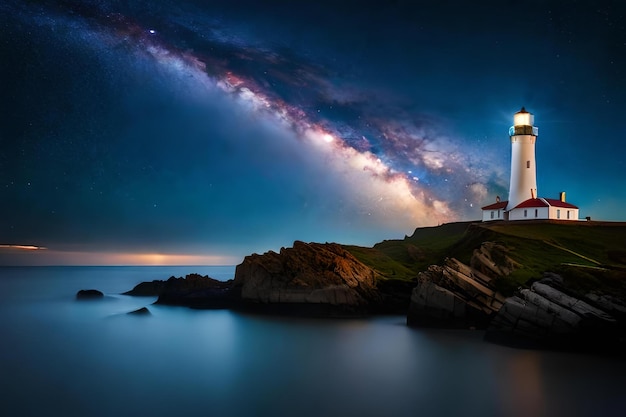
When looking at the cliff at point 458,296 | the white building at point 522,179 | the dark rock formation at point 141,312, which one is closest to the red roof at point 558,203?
the white building at point 522,179

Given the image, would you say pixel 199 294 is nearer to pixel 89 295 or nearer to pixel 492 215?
pixel 89 295

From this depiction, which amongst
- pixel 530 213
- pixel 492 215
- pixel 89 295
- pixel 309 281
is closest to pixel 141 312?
pixel 309 281

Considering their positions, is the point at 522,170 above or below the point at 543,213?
above

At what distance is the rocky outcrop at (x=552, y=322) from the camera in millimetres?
32406

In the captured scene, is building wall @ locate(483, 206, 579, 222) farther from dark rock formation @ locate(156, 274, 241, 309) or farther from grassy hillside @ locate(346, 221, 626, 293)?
dark rock formation @ locate(156, 274, 241, 309)

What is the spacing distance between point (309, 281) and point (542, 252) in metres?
23.4

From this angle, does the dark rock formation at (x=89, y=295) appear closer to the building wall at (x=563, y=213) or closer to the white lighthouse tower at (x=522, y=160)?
the white lighthouse tower at (x=522, y=160)

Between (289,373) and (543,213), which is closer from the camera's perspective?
(289,373)

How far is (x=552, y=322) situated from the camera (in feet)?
111

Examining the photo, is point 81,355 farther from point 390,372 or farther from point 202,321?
point 390,372

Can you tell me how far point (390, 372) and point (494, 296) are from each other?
1571cm

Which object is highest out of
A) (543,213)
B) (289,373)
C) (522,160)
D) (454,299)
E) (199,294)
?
(522,160)

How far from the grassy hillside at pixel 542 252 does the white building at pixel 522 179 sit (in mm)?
4194

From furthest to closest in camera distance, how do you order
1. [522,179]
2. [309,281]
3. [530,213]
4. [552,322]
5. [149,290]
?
[149,290], [522,179], [530,213], [309,281], [552,322]
